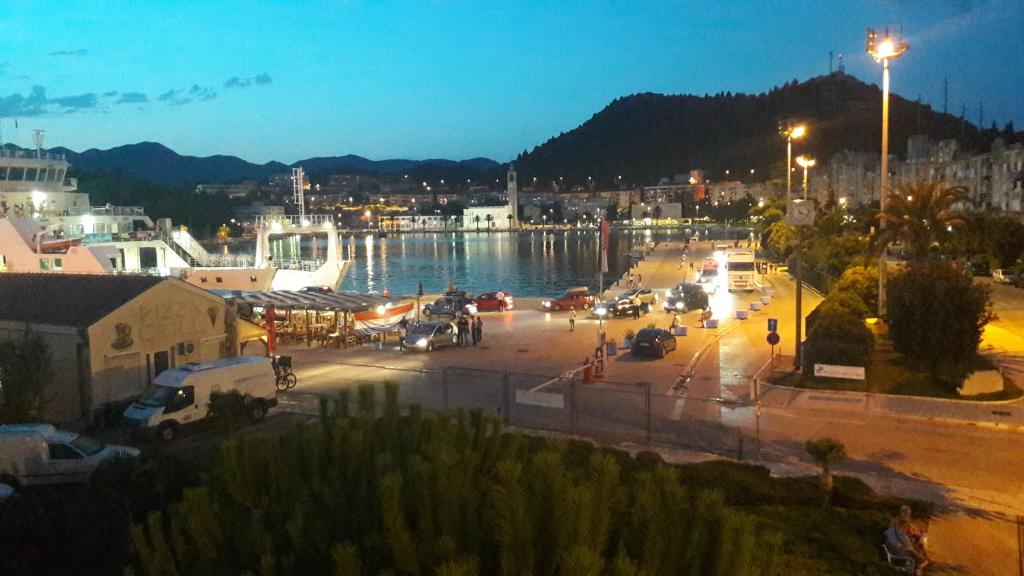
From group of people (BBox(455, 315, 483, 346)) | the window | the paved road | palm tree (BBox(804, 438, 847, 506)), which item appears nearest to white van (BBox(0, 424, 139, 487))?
the window

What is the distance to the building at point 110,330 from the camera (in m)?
18.3

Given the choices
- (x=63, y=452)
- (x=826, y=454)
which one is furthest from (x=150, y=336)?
(x=826, y=454)

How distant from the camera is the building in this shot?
60.0ft

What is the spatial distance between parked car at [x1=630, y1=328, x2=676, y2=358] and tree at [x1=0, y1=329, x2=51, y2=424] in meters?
16.7

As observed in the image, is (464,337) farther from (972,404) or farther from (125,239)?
(125,239)

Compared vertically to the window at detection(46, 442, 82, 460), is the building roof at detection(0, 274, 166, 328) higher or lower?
higher

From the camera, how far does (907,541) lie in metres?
9.22

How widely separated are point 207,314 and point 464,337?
35.3 ft

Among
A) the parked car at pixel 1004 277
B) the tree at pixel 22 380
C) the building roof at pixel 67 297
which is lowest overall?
the parked car at pixel 1004 277

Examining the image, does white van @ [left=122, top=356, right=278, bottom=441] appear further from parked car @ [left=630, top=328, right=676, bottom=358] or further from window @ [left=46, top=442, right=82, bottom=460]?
parked car @ [left=630, top=328, right=676, bottom=358]

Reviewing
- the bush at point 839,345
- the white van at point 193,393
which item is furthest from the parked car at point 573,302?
the white van at point 193,393

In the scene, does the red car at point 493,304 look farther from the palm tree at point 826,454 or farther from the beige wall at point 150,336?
the palm tree at point 826,454

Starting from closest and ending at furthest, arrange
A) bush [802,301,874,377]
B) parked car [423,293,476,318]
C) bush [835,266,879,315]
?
bush [802,301,874,377]
bush [835,266,879,315]
parked car [423,293,476,318]

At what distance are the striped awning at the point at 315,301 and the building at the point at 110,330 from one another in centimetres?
734
